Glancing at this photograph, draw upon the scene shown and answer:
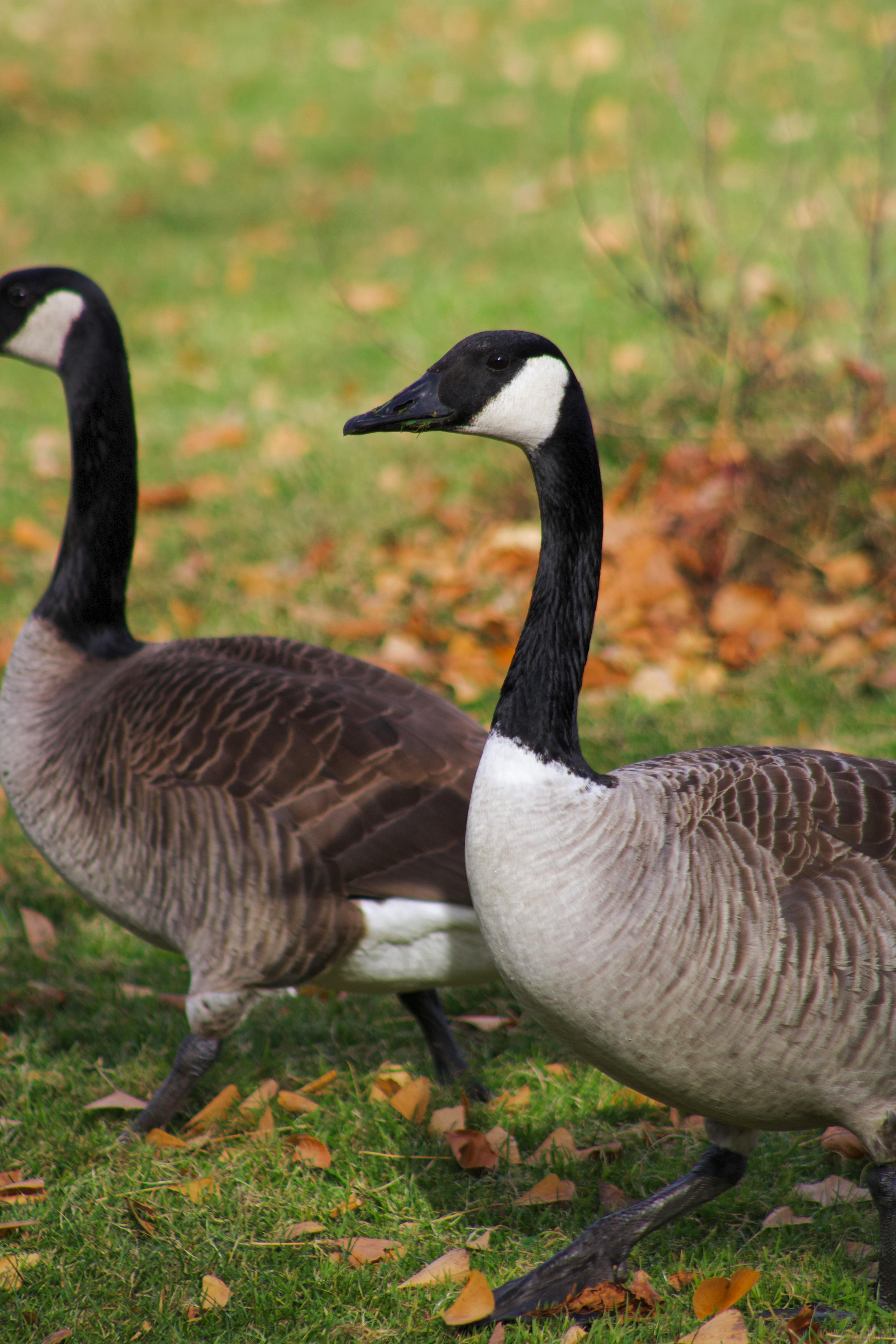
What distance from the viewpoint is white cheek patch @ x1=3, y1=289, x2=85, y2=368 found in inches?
165

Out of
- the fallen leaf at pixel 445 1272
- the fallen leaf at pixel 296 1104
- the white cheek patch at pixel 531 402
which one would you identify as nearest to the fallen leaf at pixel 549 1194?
the fallen leaf at pixel 445 1272

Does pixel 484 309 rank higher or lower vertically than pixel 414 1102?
higher

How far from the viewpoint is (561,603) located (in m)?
2.82

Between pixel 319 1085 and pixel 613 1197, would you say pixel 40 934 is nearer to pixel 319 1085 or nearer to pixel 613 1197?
pixel 319 1085

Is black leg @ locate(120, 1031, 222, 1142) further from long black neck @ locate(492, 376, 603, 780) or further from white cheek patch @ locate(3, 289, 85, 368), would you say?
white cheek patch @ locate(3, 289, 85, 368)

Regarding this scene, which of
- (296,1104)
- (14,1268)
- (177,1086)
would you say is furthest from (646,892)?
(14,1268)

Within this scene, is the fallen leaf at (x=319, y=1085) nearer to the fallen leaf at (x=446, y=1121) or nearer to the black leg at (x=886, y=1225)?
the fallen leaf at (x=446, y=1121)

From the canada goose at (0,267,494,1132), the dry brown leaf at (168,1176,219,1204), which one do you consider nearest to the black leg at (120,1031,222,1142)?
the canada goose at (0,267,494,1132)

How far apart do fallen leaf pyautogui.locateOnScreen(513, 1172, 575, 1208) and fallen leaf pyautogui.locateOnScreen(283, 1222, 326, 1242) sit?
478 mm

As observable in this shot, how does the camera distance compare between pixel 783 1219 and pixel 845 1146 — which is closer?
pixel 783 1219

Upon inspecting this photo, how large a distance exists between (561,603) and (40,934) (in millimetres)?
2576

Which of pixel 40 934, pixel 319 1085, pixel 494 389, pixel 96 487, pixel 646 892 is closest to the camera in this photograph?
pixel 646 892

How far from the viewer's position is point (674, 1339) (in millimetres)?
2748

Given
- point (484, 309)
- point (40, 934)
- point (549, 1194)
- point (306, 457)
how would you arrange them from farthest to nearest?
1. point (484, 309)
2. point (306, 457)
3. point (40, 934)
4. point (549, 1194)
